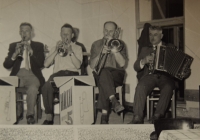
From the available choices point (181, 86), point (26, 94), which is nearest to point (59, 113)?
point (26, 94)

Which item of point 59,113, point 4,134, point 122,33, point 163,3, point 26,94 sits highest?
point 163,3

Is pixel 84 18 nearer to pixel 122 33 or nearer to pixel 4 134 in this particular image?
pixel 122 33

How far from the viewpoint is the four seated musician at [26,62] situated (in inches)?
159

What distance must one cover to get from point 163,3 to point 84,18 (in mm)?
1138

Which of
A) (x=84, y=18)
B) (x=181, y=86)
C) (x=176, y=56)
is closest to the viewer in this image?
(x=176, y=56)

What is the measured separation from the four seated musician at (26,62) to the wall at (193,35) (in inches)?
78.0

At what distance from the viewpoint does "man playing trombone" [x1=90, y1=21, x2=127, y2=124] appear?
12.6 ft

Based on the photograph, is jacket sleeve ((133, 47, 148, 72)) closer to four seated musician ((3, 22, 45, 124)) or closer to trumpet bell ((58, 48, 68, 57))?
trumpet bell ((58, 48, 68, 57))

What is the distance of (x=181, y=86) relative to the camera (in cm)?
388

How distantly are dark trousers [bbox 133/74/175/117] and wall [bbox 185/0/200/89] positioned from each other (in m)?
0.33

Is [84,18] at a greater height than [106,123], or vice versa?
[84,18]

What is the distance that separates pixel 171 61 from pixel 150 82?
1.29 ft

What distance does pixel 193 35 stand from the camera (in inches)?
149

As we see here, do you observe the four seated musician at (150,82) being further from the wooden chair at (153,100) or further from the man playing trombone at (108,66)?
the man playing trombone at (108,66)
